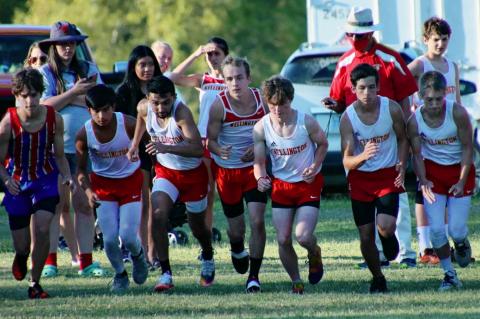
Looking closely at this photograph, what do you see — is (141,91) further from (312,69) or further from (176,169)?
(312,69)

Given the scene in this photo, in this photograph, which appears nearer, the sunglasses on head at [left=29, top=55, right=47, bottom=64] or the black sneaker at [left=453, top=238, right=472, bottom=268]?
the black sneaker at [left=453, top=238, right=472, bottom=268]

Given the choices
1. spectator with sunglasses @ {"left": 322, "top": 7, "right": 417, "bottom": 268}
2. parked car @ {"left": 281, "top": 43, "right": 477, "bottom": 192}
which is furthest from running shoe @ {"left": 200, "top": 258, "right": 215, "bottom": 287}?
parked car @ {"left": 281, "top": 43, "right": 477, "bottom": 192}

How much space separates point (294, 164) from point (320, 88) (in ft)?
23.8

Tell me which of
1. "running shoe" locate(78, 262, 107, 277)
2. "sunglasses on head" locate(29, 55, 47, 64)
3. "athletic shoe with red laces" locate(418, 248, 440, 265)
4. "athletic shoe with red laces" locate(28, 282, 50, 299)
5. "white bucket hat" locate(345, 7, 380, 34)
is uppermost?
"white bucket hat" locate(345, 7, 380, 34)

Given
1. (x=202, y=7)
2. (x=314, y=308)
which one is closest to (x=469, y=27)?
(x=314, y=308)

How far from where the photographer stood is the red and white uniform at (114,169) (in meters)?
11.7

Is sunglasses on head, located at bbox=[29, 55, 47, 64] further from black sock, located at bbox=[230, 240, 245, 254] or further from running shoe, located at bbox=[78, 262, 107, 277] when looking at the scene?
black sock, located at bbox=[230, 240, 245, 254]

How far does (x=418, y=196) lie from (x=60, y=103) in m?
3.23

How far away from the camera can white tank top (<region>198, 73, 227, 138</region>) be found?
531 inches

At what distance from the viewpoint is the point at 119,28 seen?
145ft

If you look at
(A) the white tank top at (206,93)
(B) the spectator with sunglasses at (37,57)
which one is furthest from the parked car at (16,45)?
(B) the spectator with sunglasses at (37,57)

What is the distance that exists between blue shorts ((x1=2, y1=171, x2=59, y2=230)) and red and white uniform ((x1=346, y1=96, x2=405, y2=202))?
228cm

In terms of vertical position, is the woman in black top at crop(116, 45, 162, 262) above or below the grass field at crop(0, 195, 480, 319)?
above

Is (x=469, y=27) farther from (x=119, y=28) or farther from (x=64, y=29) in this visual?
(x=119, y=28)
